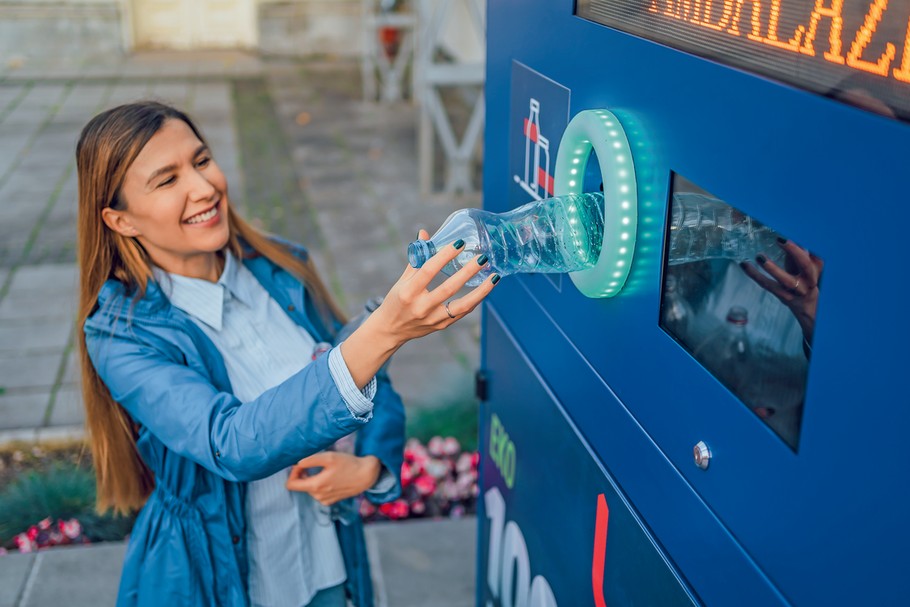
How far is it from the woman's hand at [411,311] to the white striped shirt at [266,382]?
58 cm

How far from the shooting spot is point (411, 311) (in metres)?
1.37

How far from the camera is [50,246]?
5.72 m

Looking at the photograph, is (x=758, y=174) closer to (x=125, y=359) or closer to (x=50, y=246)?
(x=125, y=359)

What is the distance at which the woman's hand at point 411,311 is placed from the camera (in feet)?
4.34

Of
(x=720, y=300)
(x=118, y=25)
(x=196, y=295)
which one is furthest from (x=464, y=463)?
(x=118, y=25)

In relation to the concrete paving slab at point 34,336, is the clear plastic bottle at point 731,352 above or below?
above

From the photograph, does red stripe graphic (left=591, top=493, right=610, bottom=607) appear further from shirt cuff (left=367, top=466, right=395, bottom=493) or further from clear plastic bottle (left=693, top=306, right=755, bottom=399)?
shirt cuff (left=367, top=466, right=395, bottom=493)

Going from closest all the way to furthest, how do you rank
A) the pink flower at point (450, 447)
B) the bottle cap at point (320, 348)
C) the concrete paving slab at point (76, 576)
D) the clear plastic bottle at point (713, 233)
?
the clear plastic bottle at point (713, 233) → the bottle cap at point (320, 348) → the concrete paving slab at point (76, 576) → the pink flower at point (450, 447)

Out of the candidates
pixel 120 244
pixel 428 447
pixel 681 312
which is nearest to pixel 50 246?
pixel 428 447

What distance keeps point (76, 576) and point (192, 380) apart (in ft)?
5.28

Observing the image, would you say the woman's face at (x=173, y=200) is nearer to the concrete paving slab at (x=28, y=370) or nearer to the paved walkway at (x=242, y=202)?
the paved walkway at (x=242, y=202)

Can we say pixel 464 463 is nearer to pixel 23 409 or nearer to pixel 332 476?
pixel 332 476

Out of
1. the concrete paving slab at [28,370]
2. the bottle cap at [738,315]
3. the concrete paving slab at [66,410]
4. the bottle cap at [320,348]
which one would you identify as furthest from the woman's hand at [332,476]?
the concrete paving slab at [28,370]

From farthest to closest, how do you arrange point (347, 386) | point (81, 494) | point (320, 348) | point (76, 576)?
point (81, 494) → point (76, 576) → point (320, 348) → point (347, 386)
